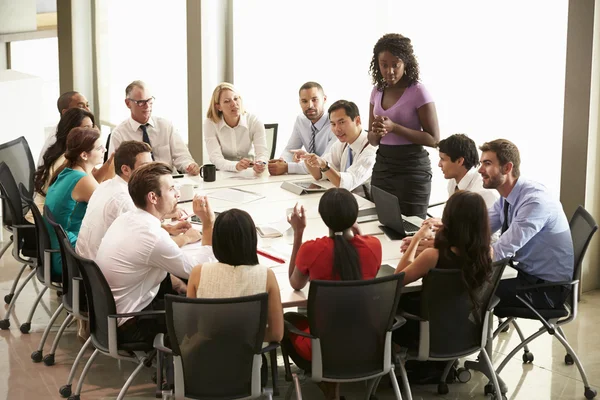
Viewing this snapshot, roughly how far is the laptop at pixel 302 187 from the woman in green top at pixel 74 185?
1.37 meters

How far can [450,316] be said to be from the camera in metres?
3.93

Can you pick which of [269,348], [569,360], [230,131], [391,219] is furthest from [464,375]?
[230,131]

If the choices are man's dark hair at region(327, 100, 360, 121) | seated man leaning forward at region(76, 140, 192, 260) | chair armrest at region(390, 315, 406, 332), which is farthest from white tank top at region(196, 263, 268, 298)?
man's dark hair at region(327, 100, 360, 121)

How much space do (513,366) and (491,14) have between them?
9.15 ft

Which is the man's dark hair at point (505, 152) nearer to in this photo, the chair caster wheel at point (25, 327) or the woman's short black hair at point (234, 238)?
the woman's short black hair at point (234, 238)

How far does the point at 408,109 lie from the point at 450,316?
1980 mm

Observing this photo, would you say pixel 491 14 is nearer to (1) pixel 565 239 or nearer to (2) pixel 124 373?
(1) pixel 565 239

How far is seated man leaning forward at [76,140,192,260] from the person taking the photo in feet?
15.3

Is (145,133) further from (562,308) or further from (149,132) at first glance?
(562,308)

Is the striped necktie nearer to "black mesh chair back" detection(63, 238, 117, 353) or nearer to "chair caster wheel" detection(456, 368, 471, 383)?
"chair caster wheel" detection(456, 368, 471, 383)

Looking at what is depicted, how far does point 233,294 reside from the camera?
12.0 feet

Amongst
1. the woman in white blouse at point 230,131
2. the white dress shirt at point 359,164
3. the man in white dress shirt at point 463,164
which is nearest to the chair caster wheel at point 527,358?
the man in white dress shirt at point 463,164

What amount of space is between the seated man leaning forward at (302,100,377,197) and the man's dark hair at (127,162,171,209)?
1896mm

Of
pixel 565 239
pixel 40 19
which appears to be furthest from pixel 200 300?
pixel 40 19
